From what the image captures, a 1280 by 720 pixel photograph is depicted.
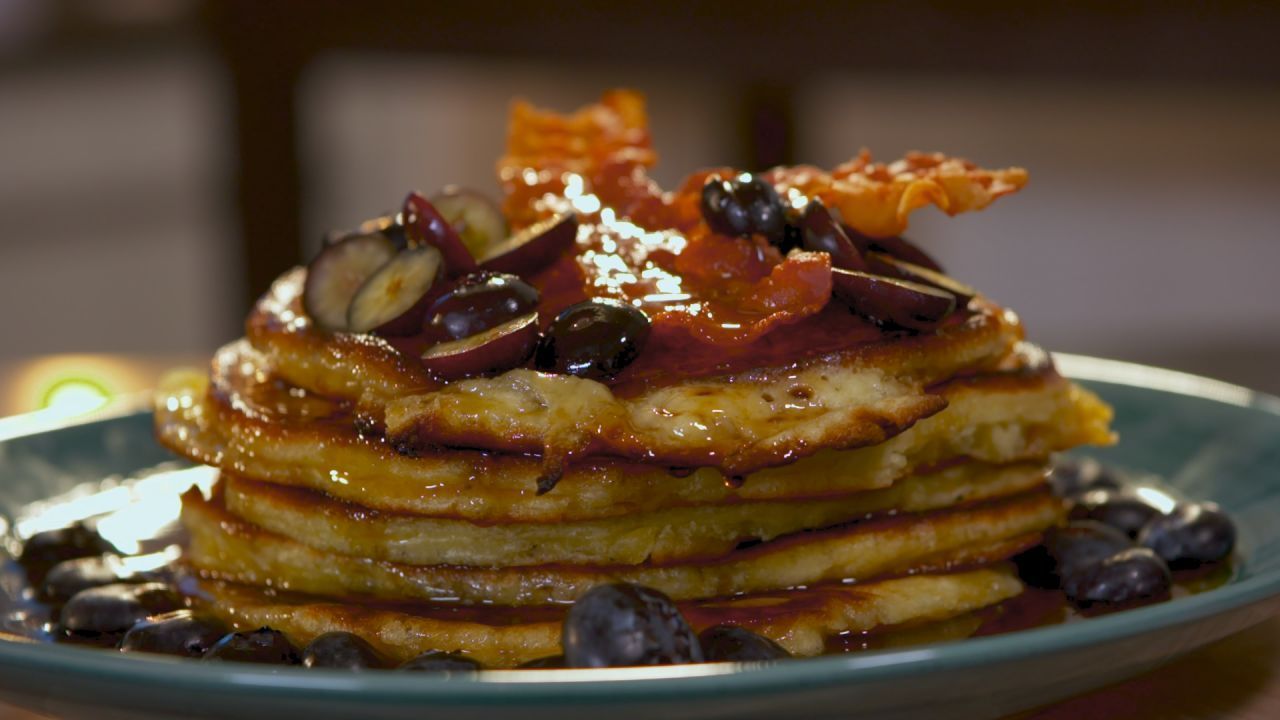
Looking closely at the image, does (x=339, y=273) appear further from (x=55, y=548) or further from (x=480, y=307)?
(x=55, y=548)

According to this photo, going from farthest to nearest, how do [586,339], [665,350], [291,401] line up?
[291,401] < [665,350] < [586,339]

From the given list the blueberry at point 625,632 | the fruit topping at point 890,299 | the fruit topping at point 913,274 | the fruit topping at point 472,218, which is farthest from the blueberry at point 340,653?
the fruit topping at point 913,274

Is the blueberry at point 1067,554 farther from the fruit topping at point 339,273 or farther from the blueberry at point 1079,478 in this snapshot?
the fruit topping at point 339,273

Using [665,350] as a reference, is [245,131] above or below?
below

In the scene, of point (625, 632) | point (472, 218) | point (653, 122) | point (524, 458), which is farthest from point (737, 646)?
point (653, 122)

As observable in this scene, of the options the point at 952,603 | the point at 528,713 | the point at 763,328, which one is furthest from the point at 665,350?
the point at 528,713

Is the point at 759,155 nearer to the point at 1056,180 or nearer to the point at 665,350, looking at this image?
the point at 1056,180
